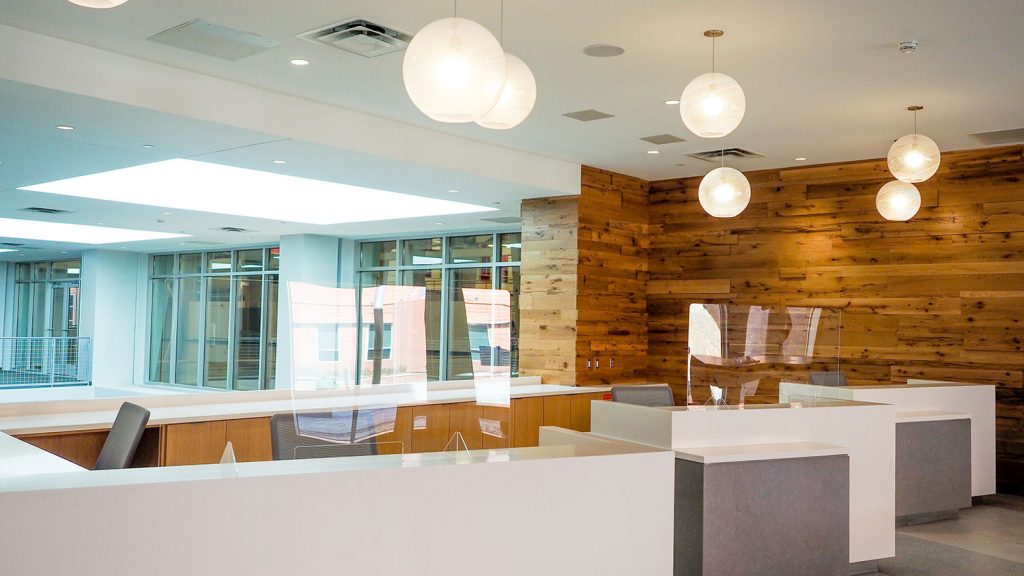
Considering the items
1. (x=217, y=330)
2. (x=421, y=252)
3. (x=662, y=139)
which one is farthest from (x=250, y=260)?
(x=662, y=139)

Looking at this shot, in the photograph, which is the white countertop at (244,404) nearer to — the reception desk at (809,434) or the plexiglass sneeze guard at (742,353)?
the reception desk at (809,434)

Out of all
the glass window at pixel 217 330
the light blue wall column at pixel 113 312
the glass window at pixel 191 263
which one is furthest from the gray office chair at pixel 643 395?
the light blue wall column at pixel 113 312

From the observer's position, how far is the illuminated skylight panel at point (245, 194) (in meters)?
8.83

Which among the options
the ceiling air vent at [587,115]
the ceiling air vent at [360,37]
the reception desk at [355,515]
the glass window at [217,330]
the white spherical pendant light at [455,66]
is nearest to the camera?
the reception desk at [355,515]

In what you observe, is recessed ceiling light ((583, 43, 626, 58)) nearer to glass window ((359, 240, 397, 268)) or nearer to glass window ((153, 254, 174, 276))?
glass window ((359, 240, 397, 268))

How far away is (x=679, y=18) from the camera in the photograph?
4.55m

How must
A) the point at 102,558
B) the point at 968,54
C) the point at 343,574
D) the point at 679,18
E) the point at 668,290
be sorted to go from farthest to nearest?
the point at 668,290 → the point at 968,54 → the point at 679,18 → the point at 343,574 → the point at 102,558

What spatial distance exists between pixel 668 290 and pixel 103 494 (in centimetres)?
775

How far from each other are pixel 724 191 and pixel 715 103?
1938 mm

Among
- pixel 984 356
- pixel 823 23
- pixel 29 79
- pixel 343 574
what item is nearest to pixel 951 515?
pixel 984 356

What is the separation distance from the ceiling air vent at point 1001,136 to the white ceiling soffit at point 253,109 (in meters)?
3.63

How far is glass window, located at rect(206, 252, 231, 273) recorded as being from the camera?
48.7 feet

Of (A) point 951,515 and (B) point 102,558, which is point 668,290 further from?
(B) point 102,558

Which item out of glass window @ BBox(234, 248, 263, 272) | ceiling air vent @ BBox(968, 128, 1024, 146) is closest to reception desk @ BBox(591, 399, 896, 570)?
ceiling air vent @ BBox(968, 128, 1024, 146)
